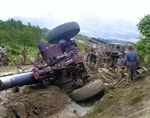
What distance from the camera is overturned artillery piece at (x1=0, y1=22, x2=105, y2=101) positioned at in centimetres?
487

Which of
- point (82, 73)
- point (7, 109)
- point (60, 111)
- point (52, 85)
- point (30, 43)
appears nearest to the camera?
point (7, 109)

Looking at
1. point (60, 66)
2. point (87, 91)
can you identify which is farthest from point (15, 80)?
point (87, 91)

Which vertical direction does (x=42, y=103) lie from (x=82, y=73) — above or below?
below

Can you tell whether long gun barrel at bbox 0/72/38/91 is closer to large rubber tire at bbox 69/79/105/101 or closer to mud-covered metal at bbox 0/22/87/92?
mud-covered metal at bbox 0/22/87/92

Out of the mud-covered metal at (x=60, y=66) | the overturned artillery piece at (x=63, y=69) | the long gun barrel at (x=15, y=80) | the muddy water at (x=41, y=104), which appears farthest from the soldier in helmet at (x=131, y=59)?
the long gun barrel at (x=15, y=80)

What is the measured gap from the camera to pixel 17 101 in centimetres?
417

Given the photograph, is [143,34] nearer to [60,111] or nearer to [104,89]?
[104,89]

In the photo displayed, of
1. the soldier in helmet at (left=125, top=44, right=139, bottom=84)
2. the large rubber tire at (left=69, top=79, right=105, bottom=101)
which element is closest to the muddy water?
the large rubber tire at (left=69, top=79, right=105, bottom=101)

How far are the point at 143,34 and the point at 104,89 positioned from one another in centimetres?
314

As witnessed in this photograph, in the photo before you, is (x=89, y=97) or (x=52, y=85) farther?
(x=52, y=85)

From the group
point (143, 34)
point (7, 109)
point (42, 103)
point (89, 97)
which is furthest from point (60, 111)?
point (143, 34)

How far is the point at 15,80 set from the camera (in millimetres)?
4258

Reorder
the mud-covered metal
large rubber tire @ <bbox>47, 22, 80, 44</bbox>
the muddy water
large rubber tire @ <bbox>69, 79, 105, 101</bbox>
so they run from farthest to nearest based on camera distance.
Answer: large rubber tire @ <bbox>47, 22, 80, 44</bbox> < large rubber tire @ <bbox>69, 79, 105, 101</bbox> < the mud-covered metal < the muddy water

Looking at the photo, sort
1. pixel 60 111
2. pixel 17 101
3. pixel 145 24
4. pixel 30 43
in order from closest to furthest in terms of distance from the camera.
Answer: pixel 17 101 < pixel 60 111 < pixel 145 24 < pixel 30 43
